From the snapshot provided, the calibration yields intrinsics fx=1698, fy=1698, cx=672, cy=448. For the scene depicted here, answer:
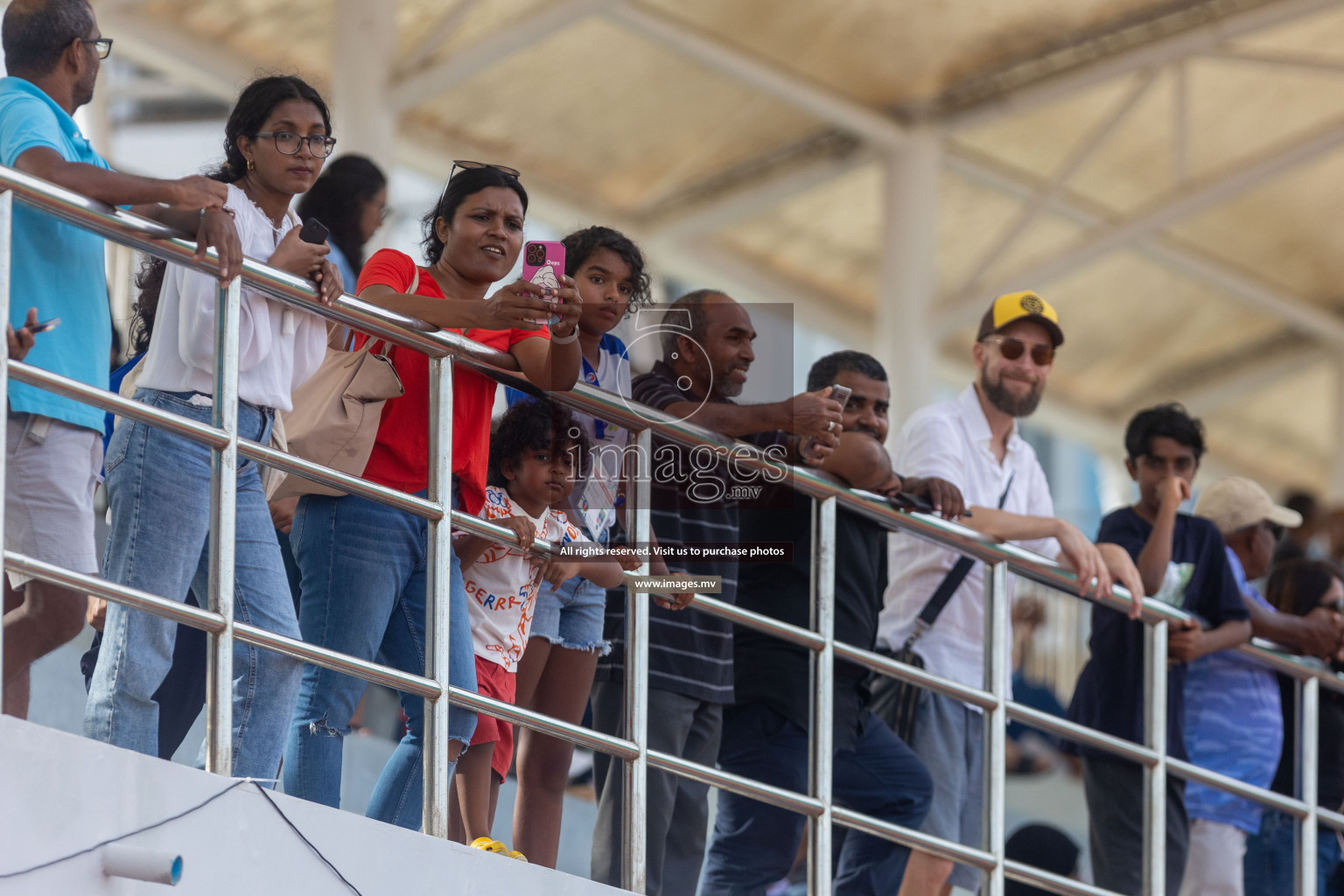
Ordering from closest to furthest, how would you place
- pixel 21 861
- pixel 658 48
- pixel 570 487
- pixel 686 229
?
1. pixel 21 861
2. pixel 570 487
3. pixel 658 48
4. pixel 686 229

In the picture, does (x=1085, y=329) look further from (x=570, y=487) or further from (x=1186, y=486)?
(x=570, y=487)

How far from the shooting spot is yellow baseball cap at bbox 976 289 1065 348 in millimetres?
5445

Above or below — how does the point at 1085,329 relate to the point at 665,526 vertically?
above

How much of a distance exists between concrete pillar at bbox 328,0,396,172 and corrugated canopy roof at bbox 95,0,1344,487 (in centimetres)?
6

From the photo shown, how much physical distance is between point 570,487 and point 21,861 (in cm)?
166

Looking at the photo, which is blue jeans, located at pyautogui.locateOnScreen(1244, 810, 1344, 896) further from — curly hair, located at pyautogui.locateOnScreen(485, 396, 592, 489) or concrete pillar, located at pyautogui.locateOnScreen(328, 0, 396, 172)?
concrete pillar, located at pyautogui.locateOnScreen(328, 0, 396, 172)

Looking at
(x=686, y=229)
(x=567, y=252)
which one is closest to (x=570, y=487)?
(x=567, y=252)

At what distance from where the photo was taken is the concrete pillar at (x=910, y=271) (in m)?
12.5

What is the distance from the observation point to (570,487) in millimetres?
4160

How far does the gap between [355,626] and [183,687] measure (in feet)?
1.91

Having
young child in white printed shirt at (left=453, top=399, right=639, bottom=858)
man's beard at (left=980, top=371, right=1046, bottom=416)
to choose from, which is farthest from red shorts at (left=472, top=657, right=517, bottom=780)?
man's beard at (left=980, top=371, right=1046, bottom=416)

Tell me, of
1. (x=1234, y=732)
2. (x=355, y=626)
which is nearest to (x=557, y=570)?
(x=355, y=626)

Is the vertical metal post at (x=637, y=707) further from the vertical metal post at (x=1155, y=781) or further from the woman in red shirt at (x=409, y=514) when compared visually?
the vertical metal post at (x=1155, y=781)

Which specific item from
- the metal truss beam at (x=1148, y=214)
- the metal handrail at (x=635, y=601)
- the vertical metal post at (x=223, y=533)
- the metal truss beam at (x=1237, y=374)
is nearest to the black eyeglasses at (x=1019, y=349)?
the metal handrail at (x=635, y=601)
